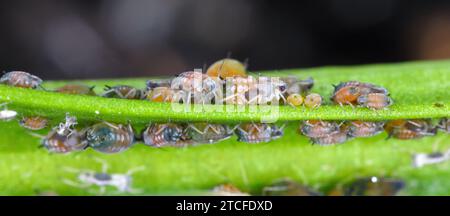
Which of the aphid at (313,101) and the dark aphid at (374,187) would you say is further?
the dark aphid at (374,187)

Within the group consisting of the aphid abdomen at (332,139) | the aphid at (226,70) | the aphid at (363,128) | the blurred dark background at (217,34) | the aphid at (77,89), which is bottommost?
the aphid abdomen at (332,139)

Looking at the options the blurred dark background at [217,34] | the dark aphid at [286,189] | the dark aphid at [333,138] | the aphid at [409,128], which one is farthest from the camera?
the blurred dark background at [217,34]

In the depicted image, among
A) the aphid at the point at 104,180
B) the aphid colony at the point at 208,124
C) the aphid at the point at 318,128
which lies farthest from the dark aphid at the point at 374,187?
the aphid at the point at 104,180

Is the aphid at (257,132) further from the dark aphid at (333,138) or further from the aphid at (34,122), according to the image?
the aphid at (34,122)

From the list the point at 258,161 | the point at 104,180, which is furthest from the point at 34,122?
the point at 258,161

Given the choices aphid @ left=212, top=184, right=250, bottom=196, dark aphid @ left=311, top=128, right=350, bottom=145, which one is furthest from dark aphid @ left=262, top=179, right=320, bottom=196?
dark aphid @ left=311, top=128, right=350, bottom=145

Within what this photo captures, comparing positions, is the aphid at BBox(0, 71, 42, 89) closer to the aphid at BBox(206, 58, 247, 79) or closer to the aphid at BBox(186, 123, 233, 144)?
the aphid at BBox(186, 123, 233, 144)
